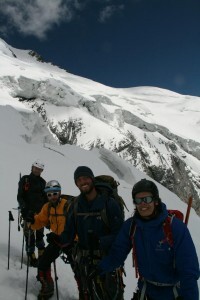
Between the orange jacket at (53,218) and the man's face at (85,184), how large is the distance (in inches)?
61.9

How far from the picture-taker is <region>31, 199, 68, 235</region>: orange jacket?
250 inches

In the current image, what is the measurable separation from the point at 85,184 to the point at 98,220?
548mm

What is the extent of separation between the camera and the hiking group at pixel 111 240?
367 cm

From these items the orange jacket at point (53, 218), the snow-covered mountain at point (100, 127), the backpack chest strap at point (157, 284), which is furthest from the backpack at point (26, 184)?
the snow-covered mountain at point (100, 127)

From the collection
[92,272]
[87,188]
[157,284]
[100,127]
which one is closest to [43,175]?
[92,272]

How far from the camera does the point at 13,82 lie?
6812 cm

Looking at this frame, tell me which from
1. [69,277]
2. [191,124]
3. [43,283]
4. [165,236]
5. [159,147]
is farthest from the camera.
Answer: [191,124]

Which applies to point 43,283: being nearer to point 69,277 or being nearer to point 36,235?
point 36,235

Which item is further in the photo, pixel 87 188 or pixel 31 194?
pixel 31 194

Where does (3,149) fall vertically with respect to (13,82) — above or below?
below

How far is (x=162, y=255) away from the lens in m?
3.75

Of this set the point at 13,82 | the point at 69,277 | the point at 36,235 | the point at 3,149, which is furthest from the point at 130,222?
the point at 13,82

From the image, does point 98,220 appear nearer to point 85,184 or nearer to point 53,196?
point 85,184

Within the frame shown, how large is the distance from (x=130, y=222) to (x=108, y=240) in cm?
84
